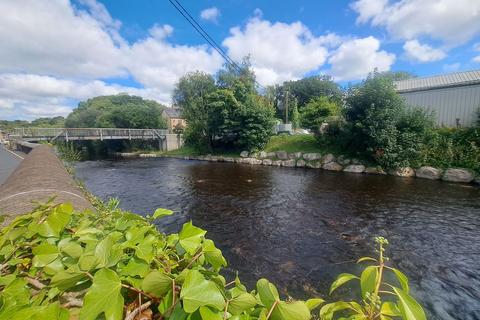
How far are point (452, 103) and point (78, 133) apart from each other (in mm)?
35768

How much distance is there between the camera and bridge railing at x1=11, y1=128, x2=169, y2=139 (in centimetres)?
2559

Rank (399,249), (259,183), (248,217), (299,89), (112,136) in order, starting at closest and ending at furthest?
(399,249) < (248,217) < (259,183) < (112,136) < (299,89)

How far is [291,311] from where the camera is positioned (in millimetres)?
647

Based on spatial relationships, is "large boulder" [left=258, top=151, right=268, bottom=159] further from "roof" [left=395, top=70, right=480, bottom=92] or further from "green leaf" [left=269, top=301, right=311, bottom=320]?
"green leaf" [left=269, top=301, right=311, bottom=320]

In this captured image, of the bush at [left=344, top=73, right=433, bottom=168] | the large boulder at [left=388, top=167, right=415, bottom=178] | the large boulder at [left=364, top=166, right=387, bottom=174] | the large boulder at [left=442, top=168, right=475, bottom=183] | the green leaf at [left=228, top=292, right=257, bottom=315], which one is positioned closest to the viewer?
the green leaf at [left=228, top=292, right=257, bottom=315]

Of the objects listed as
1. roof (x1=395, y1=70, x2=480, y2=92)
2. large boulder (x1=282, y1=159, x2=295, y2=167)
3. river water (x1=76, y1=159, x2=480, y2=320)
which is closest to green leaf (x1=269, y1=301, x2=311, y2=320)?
river water (x1=76, y1=159, x2=480, y2=320)

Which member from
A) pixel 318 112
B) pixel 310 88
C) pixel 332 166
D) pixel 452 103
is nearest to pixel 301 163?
pixel 332 166

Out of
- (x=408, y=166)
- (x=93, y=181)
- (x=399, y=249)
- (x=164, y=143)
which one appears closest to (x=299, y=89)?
(x=164, y=143)

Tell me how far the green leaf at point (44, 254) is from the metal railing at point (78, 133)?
1264 inches

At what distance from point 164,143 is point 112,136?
23.0 feet

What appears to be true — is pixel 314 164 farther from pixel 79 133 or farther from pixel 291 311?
pixel 79 133

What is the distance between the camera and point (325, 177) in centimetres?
1439

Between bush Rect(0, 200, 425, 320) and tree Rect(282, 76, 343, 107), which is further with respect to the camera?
tree Rect(282, 76, 343, 107)

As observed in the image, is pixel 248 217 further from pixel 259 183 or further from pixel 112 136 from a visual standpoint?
pixel 112 136
